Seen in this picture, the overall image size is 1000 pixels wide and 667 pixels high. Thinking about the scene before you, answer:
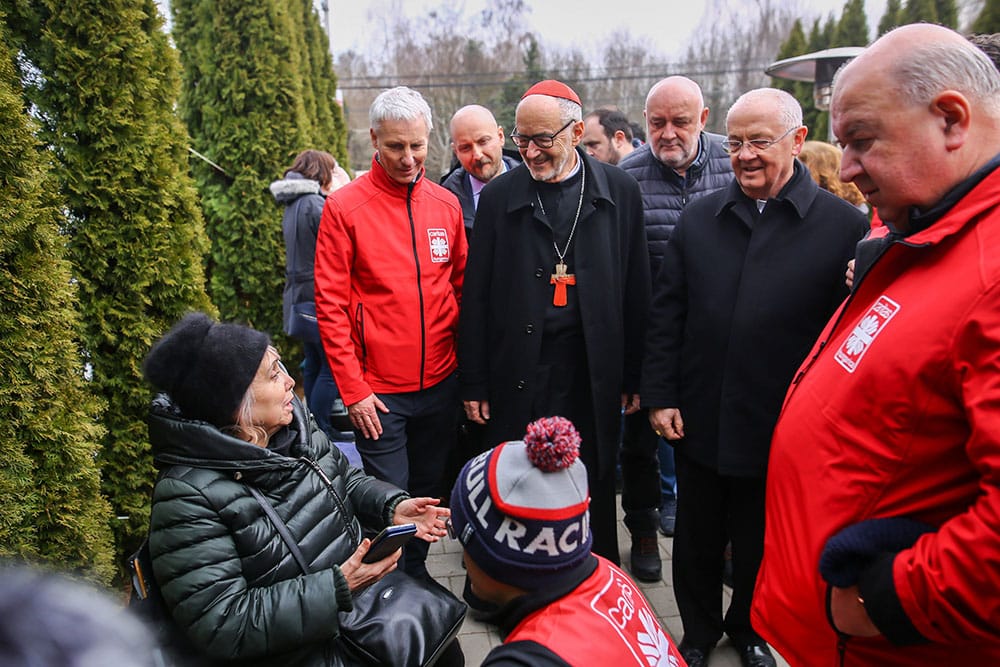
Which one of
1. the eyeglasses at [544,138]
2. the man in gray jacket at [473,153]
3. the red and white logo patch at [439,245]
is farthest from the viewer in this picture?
the man in gray jacket at [473,153]

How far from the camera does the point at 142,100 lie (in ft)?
11.5

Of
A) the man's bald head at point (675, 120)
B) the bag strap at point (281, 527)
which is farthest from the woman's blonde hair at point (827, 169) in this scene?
the bag strap at point (281, 527)

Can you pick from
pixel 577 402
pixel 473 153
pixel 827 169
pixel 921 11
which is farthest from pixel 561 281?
pixel 921 11

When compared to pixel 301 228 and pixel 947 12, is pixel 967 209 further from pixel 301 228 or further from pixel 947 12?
pixel 947 12

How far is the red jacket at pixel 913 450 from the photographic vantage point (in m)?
1.18

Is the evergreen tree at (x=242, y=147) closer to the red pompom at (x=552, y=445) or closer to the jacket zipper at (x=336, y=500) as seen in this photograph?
the jacket zipper at (x=336, y=500)

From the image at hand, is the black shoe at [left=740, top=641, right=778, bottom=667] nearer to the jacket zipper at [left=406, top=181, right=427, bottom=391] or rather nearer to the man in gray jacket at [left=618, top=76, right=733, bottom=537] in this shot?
the man in gray jacket at [left=618, top=76, right=733, bottom=537]

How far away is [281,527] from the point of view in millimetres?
2047

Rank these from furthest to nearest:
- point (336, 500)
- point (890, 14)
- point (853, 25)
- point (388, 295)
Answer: point (853, 25) → point (890, 14) → point (388, 295) → point (336, 500)

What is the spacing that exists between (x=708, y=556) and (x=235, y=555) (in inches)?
73.8

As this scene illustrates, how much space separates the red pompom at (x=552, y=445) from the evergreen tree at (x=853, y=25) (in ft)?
77.9

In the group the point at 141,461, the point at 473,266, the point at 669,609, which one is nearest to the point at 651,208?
the point at 473,266

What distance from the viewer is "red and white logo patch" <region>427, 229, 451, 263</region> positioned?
3.24 metres

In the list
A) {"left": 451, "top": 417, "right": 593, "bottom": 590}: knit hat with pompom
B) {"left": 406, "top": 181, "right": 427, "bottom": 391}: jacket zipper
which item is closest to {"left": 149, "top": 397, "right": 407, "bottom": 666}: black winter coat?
{"left": 451, "top": 417, "right": 593, "bottom": 590}: knit hat with pompom
